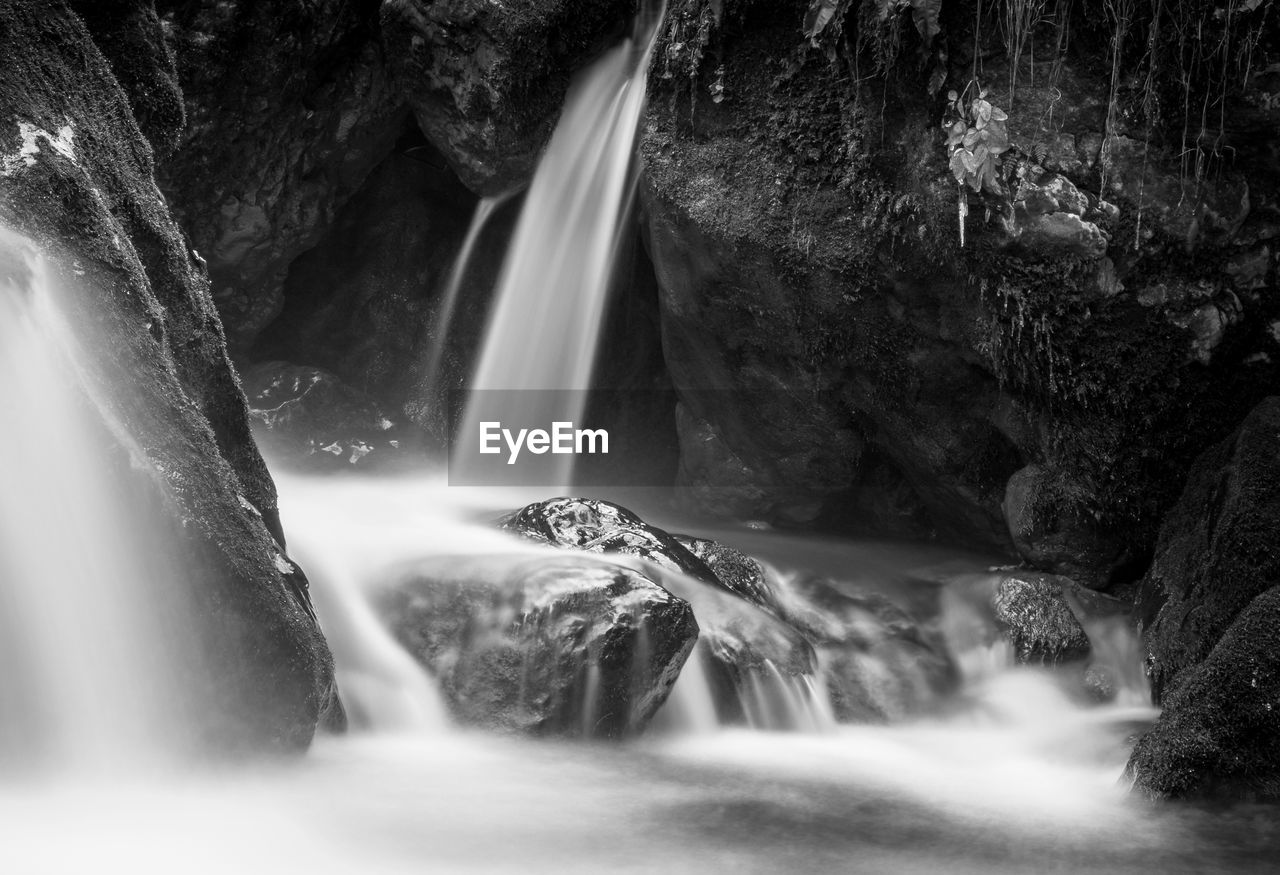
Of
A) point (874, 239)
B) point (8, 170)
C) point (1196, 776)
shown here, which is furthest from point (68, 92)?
point (1196, 776)

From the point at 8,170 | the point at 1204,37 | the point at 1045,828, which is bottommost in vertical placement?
the point at 1045,828

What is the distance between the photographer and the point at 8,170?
3.25 m

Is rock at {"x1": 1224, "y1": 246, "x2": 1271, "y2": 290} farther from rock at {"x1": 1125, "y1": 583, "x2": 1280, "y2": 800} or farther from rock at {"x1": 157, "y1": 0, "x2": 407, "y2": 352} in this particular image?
rock at {"x1": 157, "y1": 0, "x2": 407, "y2": 352}

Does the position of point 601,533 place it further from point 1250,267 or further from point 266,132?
point 266,132

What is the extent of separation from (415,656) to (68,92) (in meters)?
2.61

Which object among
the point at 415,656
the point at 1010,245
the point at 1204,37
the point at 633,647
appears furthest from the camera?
the point at 1010,245

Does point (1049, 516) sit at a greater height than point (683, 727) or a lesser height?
greater

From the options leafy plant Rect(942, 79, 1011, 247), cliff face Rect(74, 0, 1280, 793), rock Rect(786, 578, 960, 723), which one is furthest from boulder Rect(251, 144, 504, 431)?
leafy plant Rect(942, 79, 1011, 247)

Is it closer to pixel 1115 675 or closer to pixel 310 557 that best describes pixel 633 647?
pixel 310 557

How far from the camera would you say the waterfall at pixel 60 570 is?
3.01 metres

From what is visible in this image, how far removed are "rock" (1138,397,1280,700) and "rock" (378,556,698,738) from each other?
227 centimetres

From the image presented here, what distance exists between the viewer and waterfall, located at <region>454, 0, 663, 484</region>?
25.2ft

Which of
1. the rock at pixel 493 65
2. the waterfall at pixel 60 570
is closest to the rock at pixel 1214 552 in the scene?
the waterfall at pixel 60 570

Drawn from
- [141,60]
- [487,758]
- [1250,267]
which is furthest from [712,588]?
[141,60]
